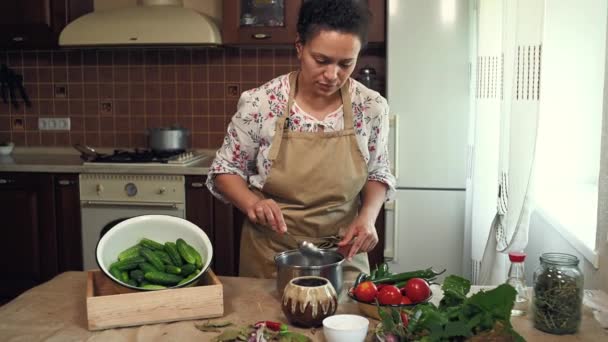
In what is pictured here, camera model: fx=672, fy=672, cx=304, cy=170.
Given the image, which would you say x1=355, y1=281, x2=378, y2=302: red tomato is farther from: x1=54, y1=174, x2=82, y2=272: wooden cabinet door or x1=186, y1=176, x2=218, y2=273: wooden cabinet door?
x1=54, y1=174, x2=82, y2=272: wooden cabinet door

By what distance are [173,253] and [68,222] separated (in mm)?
2175

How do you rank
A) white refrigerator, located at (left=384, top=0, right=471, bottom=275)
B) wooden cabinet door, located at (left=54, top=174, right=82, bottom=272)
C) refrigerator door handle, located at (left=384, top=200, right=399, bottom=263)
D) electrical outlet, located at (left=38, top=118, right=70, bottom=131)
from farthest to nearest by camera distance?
electrical outlet, located at (left=38, top=118, right=70, bottom=131), wooden cabinet door, located at (left=54, top=174, right=82, bottom=272), refrigerator door handle, located at (left=384, top=200, right=399, bottom=263), white refrigerator, located at (left=384, top=0, right=471, bottom=275)

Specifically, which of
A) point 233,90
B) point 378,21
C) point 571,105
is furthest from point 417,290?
point 233,90

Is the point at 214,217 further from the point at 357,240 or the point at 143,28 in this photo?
the point at 357,240

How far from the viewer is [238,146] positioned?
73.8 inches

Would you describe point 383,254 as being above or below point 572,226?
below

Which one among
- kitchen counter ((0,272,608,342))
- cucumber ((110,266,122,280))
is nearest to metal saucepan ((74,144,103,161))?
kitchen counter ((0,272,608,342))

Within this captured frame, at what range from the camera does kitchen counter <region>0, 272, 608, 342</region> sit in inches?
52.9

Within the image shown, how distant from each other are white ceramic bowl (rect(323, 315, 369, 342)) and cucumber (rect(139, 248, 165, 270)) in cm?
41

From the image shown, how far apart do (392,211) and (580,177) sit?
89cm

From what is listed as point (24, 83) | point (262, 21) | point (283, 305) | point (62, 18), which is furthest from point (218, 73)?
point (283, 305)

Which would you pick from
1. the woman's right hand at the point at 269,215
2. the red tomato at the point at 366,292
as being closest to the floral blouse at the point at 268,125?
the woman's right hand at the point at 269,215

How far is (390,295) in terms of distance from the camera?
1379 millimetres

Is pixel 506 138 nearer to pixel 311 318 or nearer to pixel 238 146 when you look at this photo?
pixel 238 146
